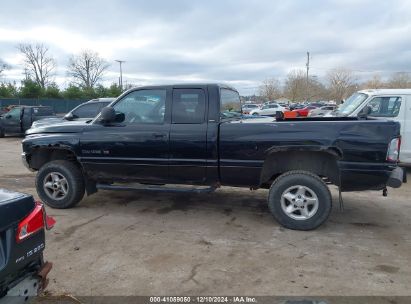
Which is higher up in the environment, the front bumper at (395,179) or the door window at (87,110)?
the door window at (87,110)

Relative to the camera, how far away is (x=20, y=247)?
2.43 m

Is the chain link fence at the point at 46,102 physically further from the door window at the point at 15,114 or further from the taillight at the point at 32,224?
the taillight at the point at 32,224

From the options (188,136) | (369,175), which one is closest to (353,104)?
(369,175)

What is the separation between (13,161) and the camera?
35.0ft

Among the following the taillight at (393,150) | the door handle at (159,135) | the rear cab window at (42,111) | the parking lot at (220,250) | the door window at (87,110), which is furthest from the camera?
the rear cab window at (42,111)

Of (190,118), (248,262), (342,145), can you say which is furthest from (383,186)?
(190,118)

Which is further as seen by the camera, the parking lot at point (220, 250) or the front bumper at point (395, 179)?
the front bumper at point (395, 179)

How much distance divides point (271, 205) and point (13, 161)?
8471 mm

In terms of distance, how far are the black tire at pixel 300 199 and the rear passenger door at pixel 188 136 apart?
102cm

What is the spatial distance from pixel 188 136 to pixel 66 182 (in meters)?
2.06

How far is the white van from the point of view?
27.0 feet

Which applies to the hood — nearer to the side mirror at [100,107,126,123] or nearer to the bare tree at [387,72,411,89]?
the side mirror at [100,107,126,123]

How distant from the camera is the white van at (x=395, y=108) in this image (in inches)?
324

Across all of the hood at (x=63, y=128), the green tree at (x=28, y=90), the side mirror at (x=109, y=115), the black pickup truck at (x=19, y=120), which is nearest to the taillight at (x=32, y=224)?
the side mirror at (x=109, y=115)
